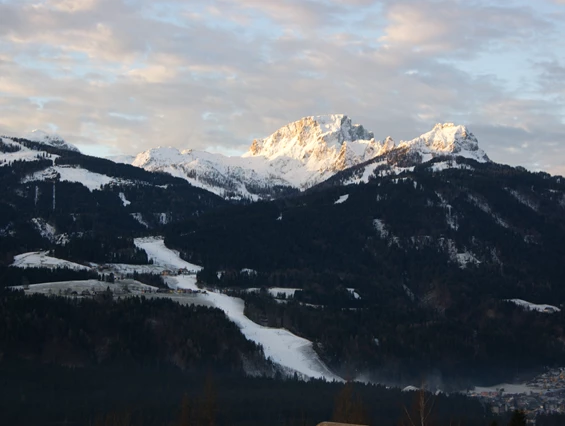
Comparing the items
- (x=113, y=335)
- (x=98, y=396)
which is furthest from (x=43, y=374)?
(x=113, y=335)

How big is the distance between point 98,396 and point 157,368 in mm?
29260

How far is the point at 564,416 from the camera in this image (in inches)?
6762

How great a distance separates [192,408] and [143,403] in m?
19.4

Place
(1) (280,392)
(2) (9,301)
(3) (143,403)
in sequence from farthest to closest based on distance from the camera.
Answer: (2) (9,301) < (1) (280,392) < (3) (143,403)

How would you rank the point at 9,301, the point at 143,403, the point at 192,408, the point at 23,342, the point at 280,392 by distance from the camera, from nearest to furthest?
the point at 192,408 < the point at 143,403 < the point at 280,392 < the point at 23,342 < the point at 9,301

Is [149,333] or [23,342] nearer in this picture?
[23,342]

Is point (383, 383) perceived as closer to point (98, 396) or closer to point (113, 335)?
point (113, 335)

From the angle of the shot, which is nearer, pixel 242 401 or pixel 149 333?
pixel 242 401

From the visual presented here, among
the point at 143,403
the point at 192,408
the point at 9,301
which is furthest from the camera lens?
the point at 9,301

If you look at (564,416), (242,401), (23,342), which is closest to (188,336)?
(23,342)

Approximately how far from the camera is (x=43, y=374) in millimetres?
165125

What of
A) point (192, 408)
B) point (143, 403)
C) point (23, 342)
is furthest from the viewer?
point (23, 342)

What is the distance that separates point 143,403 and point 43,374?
2385 cm

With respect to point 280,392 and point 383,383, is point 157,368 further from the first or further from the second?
point 383,383
